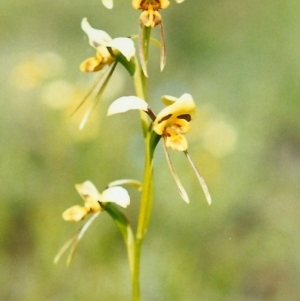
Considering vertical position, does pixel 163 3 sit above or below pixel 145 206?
above

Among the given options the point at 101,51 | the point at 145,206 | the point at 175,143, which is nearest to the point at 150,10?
the point at 101,51

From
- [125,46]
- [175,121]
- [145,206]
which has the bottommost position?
[145,206]

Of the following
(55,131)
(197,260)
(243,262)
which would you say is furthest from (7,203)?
(243,262)

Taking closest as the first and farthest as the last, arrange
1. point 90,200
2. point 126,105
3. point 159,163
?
point 126,105 → point 90,200 → point 159,163

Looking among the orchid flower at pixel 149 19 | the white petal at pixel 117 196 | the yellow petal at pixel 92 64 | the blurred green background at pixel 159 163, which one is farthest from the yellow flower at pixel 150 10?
the blurred green background at pixel 159 163

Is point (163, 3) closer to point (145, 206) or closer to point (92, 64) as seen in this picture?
point (92, 64)

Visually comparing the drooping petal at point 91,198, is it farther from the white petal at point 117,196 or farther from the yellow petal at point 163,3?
the yellow petal at point 163,3

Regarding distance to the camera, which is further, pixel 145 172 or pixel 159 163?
pixel 159 163

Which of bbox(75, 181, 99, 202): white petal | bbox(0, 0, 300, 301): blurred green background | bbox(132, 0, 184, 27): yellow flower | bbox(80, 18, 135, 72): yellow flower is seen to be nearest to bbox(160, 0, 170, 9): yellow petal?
bbox(132, 0, 184, 27): yellow flower
